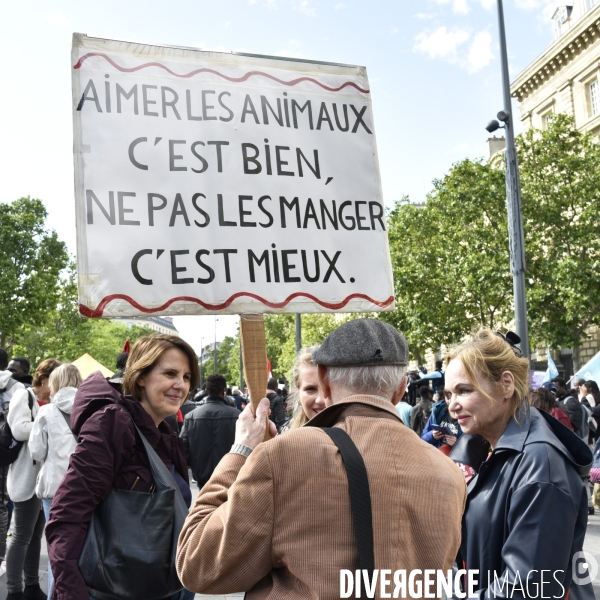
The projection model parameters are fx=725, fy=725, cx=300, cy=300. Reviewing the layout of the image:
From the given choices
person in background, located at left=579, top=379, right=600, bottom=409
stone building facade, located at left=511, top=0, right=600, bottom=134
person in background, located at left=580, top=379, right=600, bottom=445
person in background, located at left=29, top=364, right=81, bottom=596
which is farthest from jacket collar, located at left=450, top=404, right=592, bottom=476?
stone building facade, located at left=511, top=0, right=600, bottom=134

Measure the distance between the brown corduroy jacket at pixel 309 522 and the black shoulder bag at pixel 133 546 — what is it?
790 millimetres

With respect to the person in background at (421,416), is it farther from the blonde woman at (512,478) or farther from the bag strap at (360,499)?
the bag strap at (360,499)

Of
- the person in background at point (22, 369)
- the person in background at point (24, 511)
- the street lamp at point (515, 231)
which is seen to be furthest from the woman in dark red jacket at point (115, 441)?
the street lamp at point (515, 231)

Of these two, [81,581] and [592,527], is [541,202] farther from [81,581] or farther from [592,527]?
[81,581]

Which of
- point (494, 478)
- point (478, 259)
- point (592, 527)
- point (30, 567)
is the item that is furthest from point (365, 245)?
point (478, 259)

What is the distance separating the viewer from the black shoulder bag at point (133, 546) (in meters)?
2.44

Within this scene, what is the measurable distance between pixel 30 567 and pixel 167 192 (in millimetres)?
3825

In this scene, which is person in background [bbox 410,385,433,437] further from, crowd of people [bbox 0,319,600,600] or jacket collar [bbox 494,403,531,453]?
jacket collar [bbox 494,403,531,453]

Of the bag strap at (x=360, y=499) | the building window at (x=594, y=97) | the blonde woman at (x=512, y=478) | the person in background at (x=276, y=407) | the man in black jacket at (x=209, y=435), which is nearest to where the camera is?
the bag strap at (x=360, y=499)

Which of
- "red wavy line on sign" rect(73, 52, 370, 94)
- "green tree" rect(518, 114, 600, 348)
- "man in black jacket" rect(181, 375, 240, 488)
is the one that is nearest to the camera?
"red wavy line on sign" rect(73, 52, 370, 94)

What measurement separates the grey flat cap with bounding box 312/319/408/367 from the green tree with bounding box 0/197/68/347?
3780 cm

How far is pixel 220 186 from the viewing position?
2.87 meters

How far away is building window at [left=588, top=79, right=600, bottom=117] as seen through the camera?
99.4ft

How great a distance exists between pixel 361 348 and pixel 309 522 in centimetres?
46
